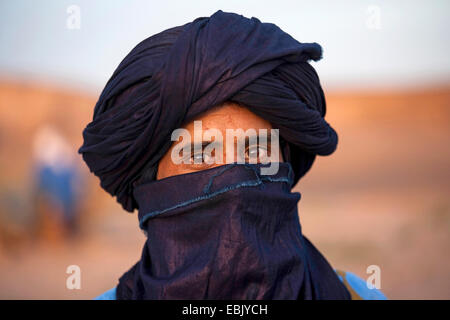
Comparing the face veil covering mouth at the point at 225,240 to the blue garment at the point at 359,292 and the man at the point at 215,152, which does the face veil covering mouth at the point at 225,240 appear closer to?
the man at the point at 215,152

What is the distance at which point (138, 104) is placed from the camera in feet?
7.32

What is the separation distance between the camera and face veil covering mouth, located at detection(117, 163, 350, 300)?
2010mm

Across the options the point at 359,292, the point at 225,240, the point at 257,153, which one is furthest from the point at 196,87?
the point at 359,292

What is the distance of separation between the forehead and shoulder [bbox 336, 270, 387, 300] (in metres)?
0.90

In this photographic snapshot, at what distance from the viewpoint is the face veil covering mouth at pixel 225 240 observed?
2010 millimetres

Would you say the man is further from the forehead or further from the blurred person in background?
the blurred person in background

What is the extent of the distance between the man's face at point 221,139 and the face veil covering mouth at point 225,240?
6cm

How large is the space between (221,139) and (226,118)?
96 mm

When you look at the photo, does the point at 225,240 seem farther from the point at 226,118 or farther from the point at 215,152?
the point at 226,118

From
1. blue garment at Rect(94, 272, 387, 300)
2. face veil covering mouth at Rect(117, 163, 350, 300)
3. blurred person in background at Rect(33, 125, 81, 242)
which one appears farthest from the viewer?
blurred person in background at Rect(33, 125, 81, 242)

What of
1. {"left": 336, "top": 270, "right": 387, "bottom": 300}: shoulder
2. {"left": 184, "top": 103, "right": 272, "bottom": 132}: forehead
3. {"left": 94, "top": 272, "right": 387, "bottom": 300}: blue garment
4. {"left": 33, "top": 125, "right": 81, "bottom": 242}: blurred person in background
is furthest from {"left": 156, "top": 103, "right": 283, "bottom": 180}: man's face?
{"left": 33, "top": 125, "right": 81, "bottom": 242}: blurred person in background
